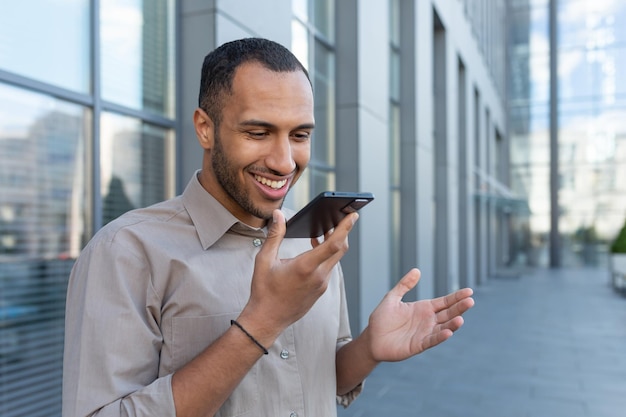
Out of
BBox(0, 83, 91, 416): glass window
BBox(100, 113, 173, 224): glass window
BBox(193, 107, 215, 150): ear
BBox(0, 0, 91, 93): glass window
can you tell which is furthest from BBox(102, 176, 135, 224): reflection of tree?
BBox(193, 107, 215, 150): ear

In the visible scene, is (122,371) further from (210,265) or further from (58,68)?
(58,68)

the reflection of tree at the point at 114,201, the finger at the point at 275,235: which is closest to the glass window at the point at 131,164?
the reflection of tree at the point at 114,201

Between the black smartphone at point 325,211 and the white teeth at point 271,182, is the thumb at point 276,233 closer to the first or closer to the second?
the black smartphone at point 325,211

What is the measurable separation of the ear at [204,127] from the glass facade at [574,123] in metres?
25.4

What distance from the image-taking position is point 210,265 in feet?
4.69

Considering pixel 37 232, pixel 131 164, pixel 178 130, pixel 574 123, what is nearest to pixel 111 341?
pixel 37 232

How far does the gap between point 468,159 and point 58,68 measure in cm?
1372

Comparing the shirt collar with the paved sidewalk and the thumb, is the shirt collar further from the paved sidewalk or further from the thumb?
the paved sidewalk

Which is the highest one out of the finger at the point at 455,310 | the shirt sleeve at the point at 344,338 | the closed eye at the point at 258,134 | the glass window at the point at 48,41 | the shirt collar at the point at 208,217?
the glass window at the point at 48,41

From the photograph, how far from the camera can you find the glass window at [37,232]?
3.00 metres

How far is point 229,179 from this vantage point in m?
1.42

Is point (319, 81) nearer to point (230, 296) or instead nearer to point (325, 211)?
point (230, 296)

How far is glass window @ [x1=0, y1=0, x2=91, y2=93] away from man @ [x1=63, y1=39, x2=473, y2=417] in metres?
2.10

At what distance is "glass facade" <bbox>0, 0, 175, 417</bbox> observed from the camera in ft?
9.89
